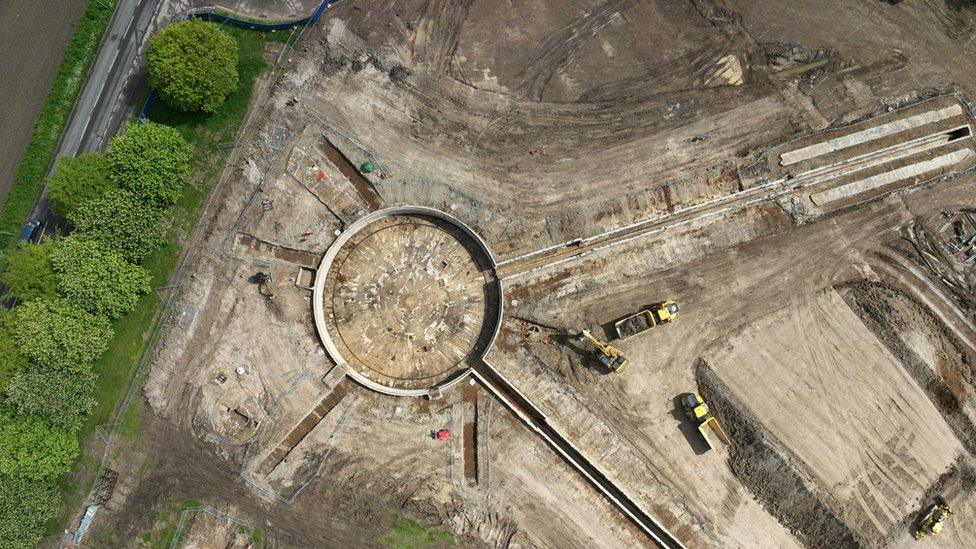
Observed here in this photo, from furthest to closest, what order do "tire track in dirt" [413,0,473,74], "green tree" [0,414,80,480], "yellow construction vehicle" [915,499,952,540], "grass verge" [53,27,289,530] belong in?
1. "tire track in dirt" [413,0,473,74]
2. "grass verge" [53,27,289,530]
3. "yellow construction vehicle" [915,499,952,540]
4. "green tree" [0,414,80,480]

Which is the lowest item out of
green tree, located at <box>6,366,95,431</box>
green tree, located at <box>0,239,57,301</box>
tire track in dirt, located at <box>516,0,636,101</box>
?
green tree, located at <box>6,366,95,431</box>

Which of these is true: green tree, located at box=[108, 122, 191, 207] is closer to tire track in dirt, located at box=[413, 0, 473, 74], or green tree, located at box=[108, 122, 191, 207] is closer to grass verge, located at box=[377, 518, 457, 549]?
tire track in dirt, located at box=[413, 0, 473, 74]

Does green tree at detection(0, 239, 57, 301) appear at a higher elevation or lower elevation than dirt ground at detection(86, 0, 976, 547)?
higher

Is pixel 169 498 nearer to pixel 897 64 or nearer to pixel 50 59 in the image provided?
pixel 50 59

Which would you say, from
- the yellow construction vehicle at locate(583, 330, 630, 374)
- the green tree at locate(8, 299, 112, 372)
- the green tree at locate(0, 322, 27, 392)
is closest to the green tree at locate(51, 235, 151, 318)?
the green tree at locate(8, 299, 112, 372)

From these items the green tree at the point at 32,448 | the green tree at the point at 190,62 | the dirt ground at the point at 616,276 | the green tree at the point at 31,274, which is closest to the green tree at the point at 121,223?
the green tree at the point at 31,274

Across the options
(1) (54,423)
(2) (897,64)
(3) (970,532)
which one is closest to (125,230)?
(1) (54,423)

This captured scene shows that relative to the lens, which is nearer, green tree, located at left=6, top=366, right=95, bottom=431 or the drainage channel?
green tree, located at left=6, top=366, right=95, bottom=431

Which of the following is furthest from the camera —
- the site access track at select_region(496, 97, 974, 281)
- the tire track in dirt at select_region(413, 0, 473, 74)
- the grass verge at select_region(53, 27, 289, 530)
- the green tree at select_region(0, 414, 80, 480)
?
the tire track in dirt at select_region(413, 0, 473, 74)
